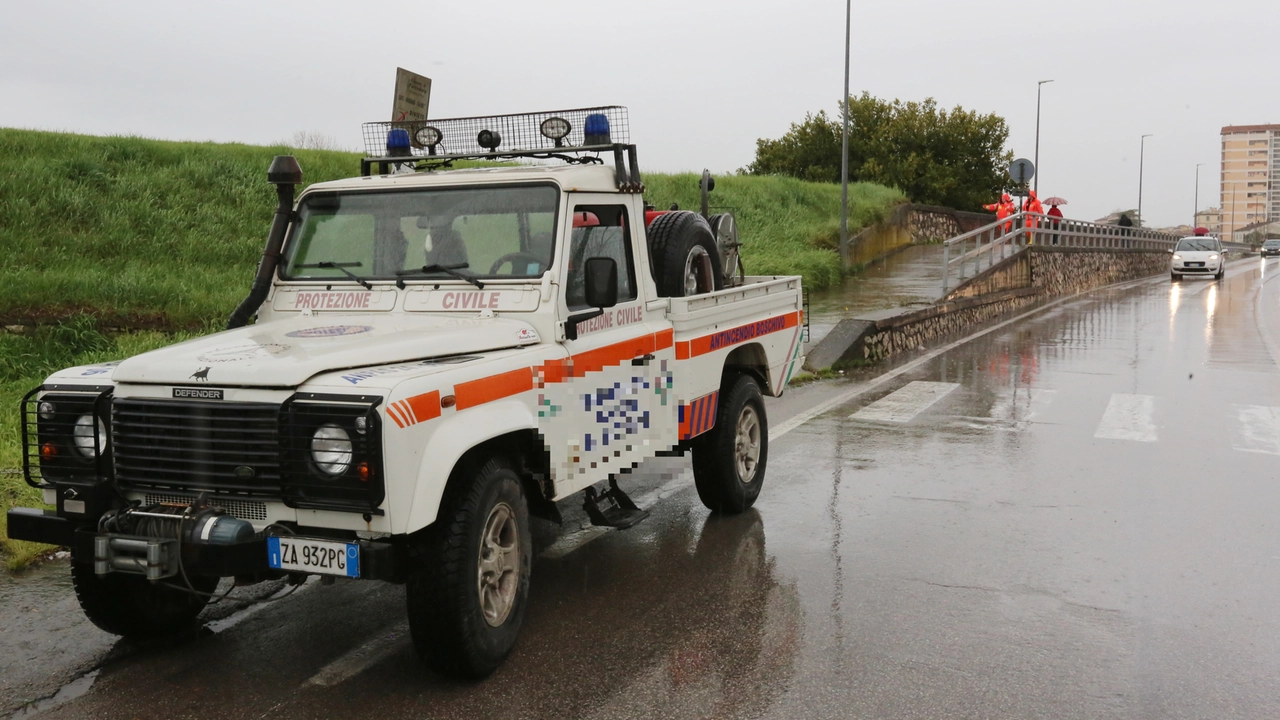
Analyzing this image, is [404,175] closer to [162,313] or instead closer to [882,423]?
[882,423]

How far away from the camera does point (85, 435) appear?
4.26 metres

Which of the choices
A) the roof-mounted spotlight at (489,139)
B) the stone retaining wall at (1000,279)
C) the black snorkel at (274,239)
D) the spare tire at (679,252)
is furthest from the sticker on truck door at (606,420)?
the stone retaining wall at (1000,279)

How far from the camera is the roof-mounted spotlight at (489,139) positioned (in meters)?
5.96

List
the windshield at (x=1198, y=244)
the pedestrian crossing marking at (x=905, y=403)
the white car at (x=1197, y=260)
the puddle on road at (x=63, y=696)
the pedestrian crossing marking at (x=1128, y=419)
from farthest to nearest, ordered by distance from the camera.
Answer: the windshield at (x=1198, y=244)
the white car at (x=1197, y=260)
the pedestrian crossing marking at (x=905, y=403)
the pedestrian crossing marking at (x=1128, y=419)
the puddle on road at (x=63, y=696)

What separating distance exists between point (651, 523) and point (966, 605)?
2.18 m

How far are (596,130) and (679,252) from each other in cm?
84

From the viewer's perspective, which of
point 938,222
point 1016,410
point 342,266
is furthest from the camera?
point 938,222

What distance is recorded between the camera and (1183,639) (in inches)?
190

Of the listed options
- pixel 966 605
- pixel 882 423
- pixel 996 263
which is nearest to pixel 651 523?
pixel 966 605

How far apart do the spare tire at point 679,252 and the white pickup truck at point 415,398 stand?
0.01 metres

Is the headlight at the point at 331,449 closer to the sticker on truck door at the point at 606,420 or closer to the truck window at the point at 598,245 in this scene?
the sticker on truck door at the point at 606,420

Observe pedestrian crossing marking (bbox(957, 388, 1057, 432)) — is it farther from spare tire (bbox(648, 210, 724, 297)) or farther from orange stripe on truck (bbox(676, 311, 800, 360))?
spare tire (bbox(648, 210, 724, 297))

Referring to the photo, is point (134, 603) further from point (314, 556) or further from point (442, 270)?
point (442, 270)

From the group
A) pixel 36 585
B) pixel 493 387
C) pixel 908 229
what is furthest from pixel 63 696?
pixel 908 229
